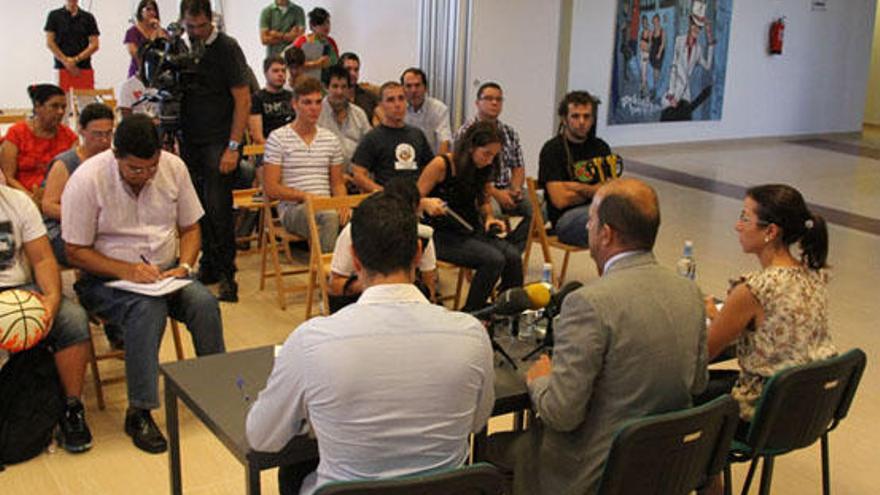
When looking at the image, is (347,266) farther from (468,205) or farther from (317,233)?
(468,205)

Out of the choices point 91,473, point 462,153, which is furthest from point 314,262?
point 91,473

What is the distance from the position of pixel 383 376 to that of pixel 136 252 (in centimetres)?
230

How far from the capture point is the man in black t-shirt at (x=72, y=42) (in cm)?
1009

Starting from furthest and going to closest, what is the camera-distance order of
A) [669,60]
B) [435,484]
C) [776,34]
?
[776,34] < [669,60] < [435,484]

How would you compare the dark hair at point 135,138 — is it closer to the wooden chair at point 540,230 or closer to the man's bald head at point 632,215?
the man's bald head at point 632,215

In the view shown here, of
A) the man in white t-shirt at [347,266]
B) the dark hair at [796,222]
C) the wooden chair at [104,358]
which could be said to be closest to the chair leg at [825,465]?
the dark hair at [796,222]

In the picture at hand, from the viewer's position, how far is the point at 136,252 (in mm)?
3943

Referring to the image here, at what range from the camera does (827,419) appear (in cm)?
286

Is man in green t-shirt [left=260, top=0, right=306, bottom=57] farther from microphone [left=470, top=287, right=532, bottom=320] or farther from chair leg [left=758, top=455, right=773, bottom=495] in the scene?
chair leg [left=758, top=455, right=773, bottom=495]

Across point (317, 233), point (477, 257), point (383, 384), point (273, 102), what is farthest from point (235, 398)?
point (273, 102)

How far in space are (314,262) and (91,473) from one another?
177 cm

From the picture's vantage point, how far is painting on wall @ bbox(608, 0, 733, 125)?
11320mm

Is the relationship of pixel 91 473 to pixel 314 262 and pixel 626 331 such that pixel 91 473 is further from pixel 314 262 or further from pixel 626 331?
pixel 626 331

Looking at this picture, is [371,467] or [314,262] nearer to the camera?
[371,467]
